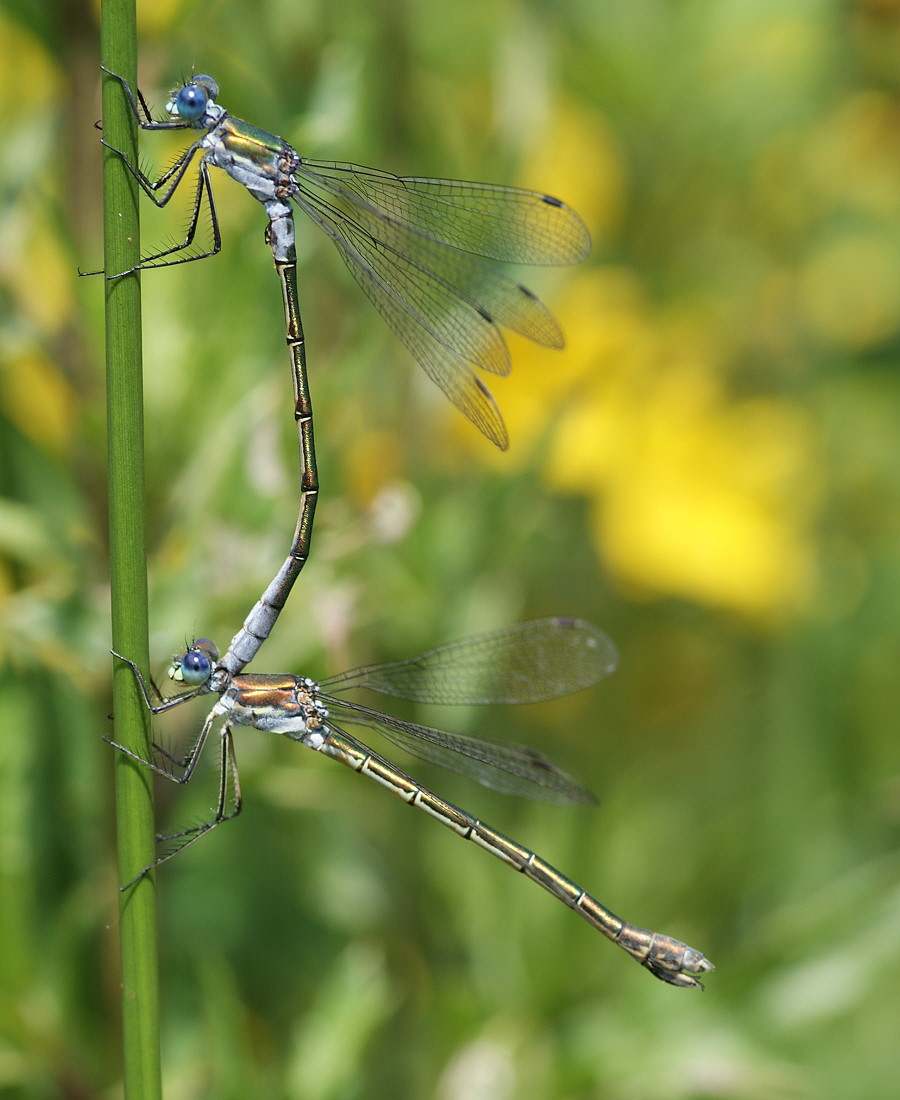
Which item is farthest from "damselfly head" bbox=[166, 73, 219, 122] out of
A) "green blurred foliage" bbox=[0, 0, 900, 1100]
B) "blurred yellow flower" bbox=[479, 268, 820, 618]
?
"blurred yellow flower" bbox=[479, 268, 820, 618]

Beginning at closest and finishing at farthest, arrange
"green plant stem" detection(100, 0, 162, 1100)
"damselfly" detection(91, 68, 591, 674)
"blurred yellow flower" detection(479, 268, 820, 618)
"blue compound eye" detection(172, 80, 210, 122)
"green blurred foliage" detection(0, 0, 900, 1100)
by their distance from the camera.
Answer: "green plant stem" detection(100, 0, 162, 1100) → "blue compound eye" detection(172, 80, 210, 122) → "damselfly" detection(91, 68, 591, 674) → "green blurred foliage" detection(0, 0, 900, 1100) → "blurred yellow flower" detection(479, 268, 820, 618)

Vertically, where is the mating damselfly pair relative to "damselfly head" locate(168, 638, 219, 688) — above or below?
above

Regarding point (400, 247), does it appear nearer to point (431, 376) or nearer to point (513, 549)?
point (431, 376)

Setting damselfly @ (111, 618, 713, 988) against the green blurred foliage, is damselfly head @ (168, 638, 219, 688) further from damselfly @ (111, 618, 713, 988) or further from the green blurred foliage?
the green blurred foliage

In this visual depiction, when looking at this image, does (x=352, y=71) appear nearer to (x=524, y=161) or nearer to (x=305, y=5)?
(x=305, y=5)

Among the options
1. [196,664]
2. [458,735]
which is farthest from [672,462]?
[196,664]

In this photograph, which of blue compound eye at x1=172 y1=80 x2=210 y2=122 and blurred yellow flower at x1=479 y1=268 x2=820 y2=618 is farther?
blurred yellow flower at x1=479 y1=268 x2=820 y2=618
